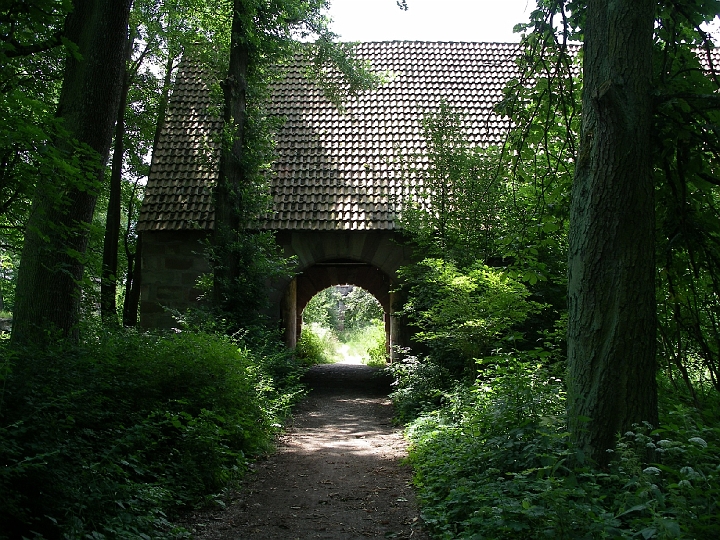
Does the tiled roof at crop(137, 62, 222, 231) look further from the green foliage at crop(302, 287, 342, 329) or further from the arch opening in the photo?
the green foliage at crop(302, 287, 342, 329)

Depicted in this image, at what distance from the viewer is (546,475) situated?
13.9ft

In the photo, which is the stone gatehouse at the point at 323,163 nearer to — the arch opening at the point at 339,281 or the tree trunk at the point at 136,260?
the tree trunk at the point at 136,260

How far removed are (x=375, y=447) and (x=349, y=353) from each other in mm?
19491

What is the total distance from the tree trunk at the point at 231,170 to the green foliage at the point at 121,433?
129 inches

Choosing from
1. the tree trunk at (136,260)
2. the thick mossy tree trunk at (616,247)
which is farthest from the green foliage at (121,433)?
the tree trunk at (136,260)

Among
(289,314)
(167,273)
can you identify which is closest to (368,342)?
(289,314)

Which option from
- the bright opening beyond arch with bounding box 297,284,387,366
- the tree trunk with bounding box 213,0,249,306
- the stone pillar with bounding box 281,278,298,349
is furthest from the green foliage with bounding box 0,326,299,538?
the bright opening beyond arch with bounding box 297,284,387,366

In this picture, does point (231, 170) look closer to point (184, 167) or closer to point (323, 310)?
point (184, 167)

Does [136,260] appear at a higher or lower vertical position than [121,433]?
higher

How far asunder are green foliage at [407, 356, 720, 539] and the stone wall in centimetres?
747

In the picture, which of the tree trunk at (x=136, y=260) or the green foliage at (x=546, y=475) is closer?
the green foliage at (x=546, y=475)

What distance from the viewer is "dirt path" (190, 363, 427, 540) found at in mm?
4977

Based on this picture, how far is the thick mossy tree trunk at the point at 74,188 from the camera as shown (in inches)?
245

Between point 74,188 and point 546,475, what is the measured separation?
5096 millimetres
